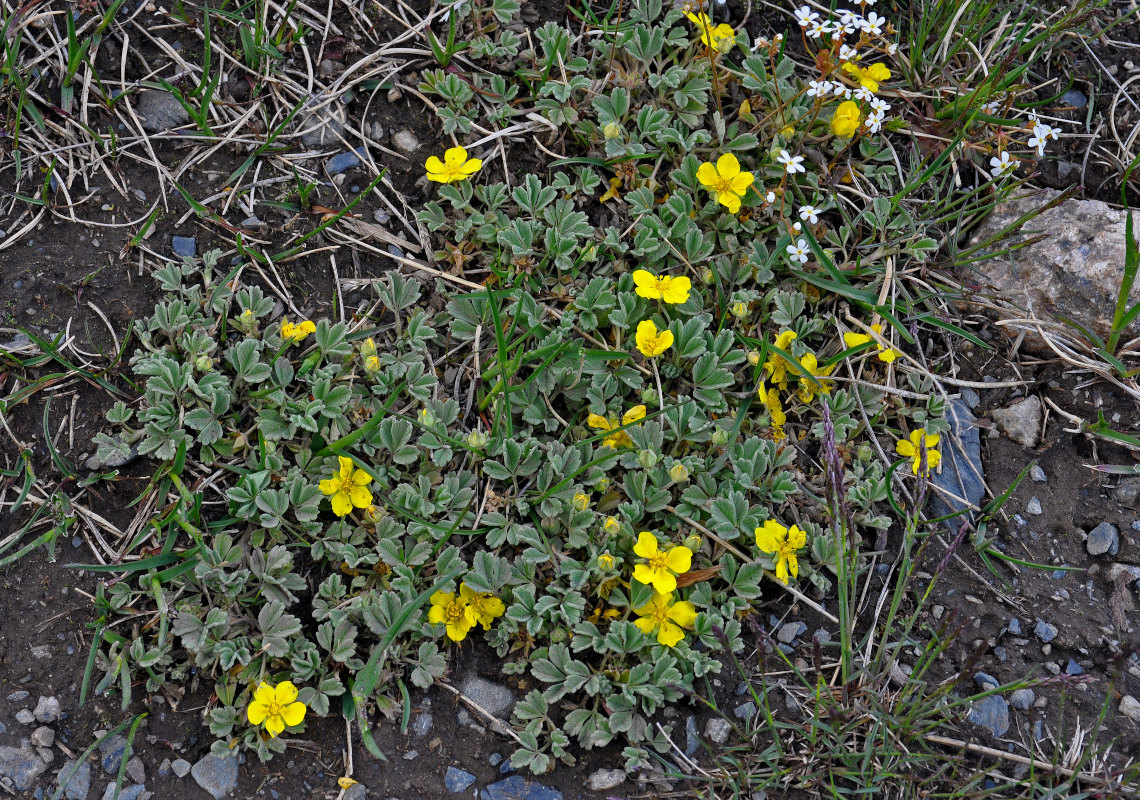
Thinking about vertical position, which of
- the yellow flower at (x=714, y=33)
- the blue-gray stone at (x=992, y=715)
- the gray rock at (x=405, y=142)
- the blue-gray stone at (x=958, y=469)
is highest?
the yellow flower at (x=714, y=33)

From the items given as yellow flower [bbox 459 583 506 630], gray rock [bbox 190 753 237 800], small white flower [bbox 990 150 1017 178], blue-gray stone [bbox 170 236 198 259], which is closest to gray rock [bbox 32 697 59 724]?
gray rock [bbox 190 753 237 800]

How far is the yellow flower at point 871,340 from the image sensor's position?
3336mm

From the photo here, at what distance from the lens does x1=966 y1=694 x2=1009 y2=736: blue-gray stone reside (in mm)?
2844

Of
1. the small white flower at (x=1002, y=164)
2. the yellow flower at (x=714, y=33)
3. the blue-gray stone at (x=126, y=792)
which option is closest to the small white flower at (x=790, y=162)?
the yellow flower at (x=714, y=33)

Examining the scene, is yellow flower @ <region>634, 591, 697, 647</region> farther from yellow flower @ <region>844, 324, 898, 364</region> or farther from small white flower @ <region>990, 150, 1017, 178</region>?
small white flower @ <region>990, 150, 1017, 178</region>

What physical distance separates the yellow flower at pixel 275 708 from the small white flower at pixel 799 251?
2370 mm

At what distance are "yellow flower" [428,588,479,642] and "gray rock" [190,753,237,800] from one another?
73 centimetres

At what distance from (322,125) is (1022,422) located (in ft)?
9.96

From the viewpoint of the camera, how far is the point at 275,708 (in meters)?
2.68

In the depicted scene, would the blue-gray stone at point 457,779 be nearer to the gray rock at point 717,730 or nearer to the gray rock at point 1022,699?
the gray rock at point 717,730

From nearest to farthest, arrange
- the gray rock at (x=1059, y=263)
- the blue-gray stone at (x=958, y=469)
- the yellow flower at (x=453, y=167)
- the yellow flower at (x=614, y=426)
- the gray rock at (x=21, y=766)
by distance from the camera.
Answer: the gray rock at (x=21, y=766) < the yellow flower at (x=614, y=426) < the blue-gray stone at (x=958, y=469) < the yellow flower at (x=453, y=167) < the gray rock at (x=1059, y=263)

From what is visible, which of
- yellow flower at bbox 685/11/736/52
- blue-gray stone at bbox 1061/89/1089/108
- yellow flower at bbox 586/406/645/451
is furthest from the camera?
blue-gray stone at bbox 1061/89/1089/108

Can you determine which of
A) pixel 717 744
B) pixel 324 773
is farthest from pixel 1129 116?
pixel 324 773

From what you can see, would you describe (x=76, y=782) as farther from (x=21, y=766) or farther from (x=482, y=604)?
(x=482, y=604)
